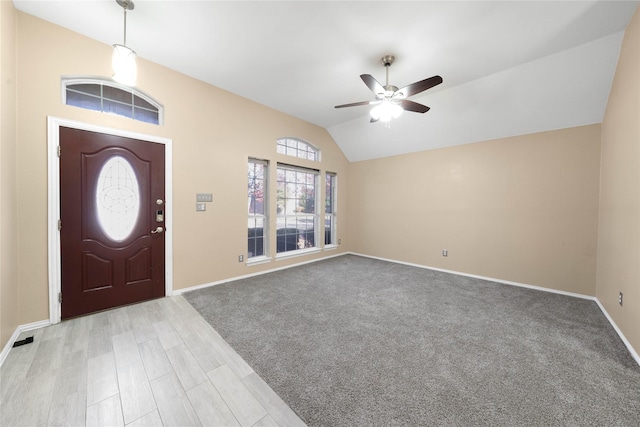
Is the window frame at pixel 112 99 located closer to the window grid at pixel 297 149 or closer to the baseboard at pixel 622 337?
the window grid at pixel 297 149

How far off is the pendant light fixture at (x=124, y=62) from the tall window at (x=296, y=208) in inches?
104

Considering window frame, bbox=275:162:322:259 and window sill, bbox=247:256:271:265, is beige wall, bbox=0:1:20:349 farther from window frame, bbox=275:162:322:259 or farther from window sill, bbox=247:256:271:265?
window frame, bbox=275:162:322:259

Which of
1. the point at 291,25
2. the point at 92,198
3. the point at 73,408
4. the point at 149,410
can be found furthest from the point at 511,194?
the point at 92,198

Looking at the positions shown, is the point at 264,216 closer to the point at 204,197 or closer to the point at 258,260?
the point at 258,260

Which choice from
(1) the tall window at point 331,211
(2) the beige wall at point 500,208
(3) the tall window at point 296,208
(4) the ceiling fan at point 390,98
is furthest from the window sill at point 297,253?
(4) the ceiling fan at point 390,98

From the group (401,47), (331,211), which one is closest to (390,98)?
(401,47)

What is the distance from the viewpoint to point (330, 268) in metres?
4.63

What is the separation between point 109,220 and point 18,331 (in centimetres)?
123

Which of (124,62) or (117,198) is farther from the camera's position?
(117,198)

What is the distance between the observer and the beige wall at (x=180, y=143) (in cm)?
225

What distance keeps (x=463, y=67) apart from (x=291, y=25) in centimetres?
217

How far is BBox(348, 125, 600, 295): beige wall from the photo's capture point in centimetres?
328

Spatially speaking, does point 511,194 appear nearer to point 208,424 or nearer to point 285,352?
point 285,352

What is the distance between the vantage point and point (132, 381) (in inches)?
64.3
